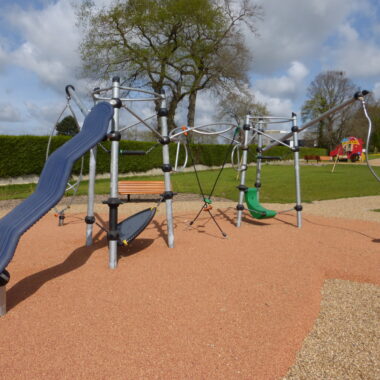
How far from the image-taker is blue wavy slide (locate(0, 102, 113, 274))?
261 centimetres

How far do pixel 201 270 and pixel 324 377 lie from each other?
6.10 ft

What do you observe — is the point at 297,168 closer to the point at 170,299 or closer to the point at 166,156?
the point at 166,156

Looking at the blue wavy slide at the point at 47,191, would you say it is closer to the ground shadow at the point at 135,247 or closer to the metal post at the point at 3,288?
the metal post at the point at 3,288

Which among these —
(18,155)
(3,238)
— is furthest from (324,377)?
(18,155)

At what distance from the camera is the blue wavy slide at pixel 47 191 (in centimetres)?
261

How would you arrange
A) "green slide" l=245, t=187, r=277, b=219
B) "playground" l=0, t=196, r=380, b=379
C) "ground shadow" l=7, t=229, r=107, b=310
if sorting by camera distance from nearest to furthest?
1. "playground" l=0, t=196, r=380, b=379
2. "ground shadow" l=7, t=229, r=107, b=310
3. "green slide" l=245, t=187, r=277, b=219

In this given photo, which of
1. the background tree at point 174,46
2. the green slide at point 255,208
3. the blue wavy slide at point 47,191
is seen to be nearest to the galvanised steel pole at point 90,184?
the blue wavy slide at point 47,191

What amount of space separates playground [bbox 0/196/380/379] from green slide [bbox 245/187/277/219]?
0.86 m

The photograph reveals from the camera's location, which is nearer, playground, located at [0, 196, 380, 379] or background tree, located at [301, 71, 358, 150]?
playground, located at [0, 196, 380, 379]

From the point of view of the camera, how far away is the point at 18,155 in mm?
16266

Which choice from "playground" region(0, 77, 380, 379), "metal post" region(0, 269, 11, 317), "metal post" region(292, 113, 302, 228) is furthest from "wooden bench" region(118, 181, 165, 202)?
"metal post" region(0, 269, 11, 317)

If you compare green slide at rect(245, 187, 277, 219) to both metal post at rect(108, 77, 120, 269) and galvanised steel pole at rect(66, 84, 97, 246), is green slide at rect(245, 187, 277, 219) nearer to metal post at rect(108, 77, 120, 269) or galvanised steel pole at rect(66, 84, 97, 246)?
galvanised steel pole at rect(66, 84, 97, 246)

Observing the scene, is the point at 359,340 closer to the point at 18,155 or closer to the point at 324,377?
the point at 324,377

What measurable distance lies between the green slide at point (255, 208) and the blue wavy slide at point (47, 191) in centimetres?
339
